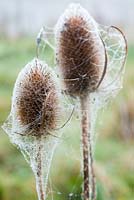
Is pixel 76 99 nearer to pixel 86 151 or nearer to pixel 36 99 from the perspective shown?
pixel 86 151

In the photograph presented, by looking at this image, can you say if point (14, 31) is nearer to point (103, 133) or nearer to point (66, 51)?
point (103, 133)

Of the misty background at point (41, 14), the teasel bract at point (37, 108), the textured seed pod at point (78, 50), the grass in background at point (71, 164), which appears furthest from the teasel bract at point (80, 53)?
the misty background at point (41, 14)

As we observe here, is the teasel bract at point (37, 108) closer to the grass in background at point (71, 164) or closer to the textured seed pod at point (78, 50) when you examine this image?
the textured seed pod at point (78, 50)

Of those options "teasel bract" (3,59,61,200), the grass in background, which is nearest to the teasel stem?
"teasel bract" (3,59,61,200)

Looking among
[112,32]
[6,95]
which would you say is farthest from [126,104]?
[112,32]

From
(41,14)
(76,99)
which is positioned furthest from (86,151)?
(41,14)
